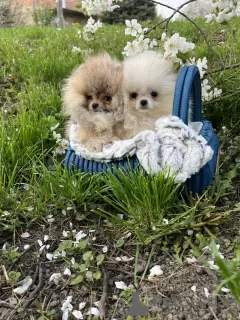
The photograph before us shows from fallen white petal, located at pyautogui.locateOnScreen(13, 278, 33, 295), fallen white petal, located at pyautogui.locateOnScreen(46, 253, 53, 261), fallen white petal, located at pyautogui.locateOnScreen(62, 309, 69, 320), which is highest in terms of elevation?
fallen white petal, located at pyautogui.locateOnScreen(46, 253, 53, 261)

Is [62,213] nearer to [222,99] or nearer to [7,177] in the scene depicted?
[7,177]

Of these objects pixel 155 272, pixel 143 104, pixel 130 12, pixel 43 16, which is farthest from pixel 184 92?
pixel 43 16

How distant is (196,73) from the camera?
1.99m

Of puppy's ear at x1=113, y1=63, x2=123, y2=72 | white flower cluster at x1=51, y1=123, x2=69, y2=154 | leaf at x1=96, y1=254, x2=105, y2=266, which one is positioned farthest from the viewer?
white flower cluster at x1=51, y1=123, x2=69, y2=154

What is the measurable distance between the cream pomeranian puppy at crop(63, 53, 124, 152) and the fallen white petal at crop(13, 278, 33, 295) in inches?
26.4

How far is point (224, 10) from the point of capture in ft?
7.23

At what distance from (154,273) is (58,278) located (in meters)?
0.38

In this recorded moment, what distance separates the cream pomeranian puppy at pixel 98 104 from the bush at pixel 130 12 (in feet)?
37.2

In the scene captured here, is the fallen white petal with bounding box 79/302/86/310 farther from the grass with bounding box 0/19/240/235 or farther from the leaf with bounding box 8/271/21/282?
the grass with bounding box 0/19/240/235

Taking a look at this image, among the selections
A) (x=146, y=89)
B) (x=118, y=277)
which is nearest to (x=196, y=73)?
(x=146, y=89)

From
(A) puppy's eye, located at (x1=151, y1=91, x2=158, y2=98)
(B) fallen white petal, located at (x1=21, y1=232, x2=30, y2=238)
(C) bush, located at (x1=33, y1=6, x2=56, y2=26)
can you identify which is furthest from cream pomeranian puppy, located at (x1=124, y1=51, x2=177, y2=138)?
(C) bush, located at (x1=33, y1=6, x2=56, y2=26)

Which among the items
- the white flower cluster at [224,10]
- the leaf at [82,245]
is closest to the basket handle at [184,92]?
the white flower cluster at [224,10]

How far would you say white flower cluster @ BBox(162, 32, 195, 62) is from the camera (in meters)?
2.23

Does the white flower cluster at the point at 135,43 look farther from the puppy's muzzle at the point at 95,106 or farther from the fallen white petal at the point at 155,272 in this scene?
the fallen white petal at the point at 155,272
